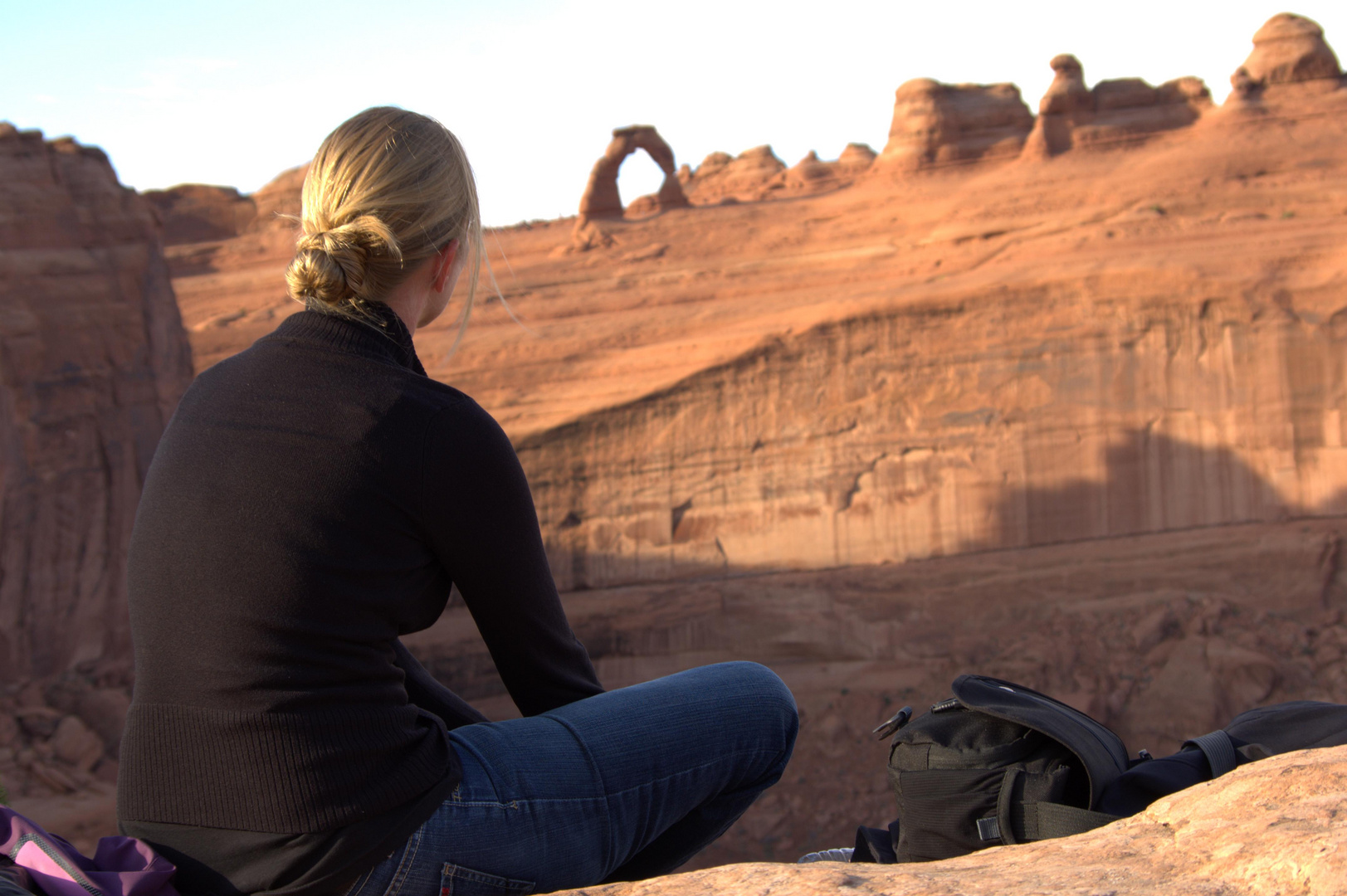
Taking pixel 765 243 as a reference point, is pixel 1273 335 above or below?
below

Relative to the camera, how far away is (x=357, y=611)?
1.33 meters

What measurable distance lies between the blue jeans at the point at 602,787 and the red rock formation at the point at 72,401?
7.67 metres

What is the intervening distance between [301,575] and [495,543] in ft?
0.86

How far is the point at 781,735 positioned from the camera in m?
1.70

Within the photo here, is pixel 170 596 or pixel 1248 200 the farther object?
pixel 1248 200

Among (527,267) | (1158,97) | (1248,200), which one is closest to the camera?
(1248,200)

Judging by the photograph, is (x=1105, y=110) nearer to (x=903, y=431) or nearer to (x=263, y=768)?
(x=903, y=431)

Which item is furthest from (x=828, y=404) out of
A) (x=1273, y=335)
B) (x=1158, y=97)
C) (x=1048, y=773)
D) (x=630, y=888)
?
(x=630, y=888)

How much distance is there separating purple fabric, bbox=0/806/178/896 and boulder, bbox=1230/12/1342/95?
37.8ft

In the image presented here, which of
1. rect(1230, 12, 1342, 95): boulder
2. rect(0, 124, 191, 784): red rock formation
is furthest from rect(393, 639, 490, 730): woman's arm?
rect(1230, 12, 1342, 95): boulder

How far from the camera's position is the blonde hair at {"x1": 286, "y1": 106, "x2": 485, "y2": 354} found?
4.71 ft

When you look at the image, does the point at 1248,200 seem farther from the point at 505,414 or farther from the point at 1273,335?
the point at 505,414

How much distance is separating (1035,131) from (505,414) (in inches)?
250

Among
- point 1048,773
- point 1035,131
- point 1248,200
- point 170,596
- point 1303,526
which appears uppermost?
point 1035,131
